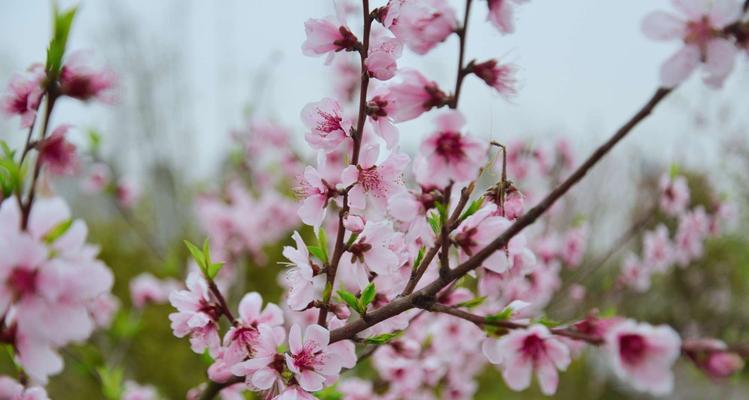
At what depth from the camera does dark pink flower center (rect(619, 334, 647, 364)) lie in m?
0.71

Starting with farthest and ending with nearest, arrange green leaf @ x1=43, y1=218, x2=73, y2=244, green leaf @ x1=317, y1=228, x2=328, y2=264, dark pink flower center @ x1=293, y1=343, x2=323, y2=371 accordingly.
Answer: green leaf @ x1=317, y1=228, x2=328, y2=264 → dark pink flower center @ x1=293, y1=343, x2=323, y2=371 → green leaf @ x1=43, y1=218, x2=73, y2=244

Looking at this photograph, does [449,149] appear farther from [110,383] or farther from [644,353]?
[110,383]

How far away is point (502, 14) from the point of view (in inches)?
33.0

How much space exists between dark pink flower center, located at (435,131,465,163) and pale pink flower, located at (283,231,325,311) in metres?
0.30

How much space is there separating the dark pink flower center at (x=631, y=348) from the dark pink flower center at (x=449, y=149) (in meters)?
0.33

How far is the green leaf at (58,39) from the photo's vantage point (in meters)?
0.91

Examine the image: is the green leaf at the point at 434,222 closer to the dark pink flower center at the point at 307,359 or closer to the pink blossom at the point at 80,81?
the dark pink flower center at the point at 307,359

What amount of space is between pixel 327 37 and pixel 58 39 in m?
0.45

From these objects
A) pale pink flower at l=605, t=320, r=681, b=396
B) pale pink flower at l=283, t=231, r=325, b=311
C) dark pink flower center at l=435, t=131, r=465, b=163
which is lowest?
pale pink flower at l=605, t=320, r=681, b=396

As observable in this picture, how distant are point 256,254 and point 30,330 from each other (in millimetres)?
3248

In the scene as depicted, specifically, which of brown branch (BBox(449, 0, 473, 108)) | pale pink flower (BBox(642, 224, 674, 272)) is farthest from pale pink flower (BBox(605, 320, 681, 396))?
pale pink flower (BBox(642, 224, 674, 272))

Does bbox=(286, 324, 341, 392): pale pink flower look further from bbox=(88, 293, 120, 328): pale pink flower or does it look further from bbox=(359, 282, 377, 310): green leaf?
bbox=(88, 293, 120, 328): pale pink flower

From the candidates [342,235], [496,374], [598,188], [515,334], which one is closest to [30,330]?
[342,235]

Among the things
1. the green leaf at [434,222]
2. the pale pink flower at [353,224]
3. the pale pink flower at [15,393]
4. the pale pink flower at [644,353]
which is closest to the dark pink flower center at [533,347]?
the pale pink flower at [644,353]
